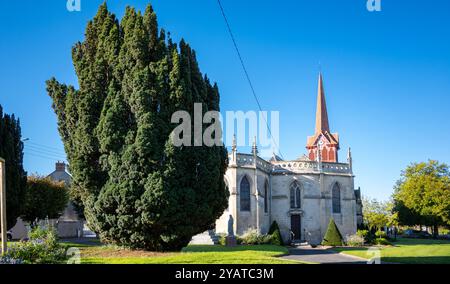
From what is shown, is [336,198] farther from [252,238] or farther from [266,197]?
[252,238]

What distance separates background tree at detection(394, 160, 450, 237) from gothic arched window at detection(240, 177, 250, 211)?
81.5 ft

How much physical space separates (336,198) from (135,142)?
3160cm

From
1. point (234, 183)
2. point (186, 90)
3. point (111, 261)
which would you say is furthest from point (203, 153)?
point (234, 183)

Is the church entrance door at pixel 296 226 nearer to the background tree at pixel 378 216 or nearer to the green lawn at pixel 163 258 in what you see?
the background tree at pixel 378 216

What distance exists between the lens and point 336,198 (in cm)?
4409

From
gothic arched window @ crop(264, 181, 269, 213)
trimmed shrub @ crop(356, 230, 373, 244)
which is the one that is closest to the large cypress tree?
gothic arched window @ crop(264, 181, 269, 213)

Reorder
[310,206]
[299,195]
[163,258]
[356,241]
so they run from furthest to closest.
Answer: [299,195], [310,206], [356,241], [163,258]

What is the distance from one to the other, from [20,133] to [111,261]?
21.3 m

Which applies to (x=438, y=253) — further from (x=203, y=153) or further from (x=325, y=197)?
(x=325, y=197)

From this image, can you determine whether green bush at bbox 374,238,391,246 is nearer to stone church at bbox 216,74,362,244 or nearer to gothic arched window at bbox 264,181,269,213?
stone church at bbox 216,74,362,244

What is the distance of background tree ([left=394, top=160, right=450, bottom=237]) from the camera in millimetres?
49031

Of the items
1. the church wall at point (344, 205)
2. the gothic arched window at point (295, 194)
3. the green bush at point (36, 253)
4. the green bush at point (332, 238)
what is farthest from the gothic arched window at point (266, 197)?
the green bush at point (36, 253)

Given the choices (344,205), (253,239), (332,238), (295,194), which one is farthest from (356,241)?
(253,239)

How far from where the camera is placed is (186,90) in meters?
18.2
